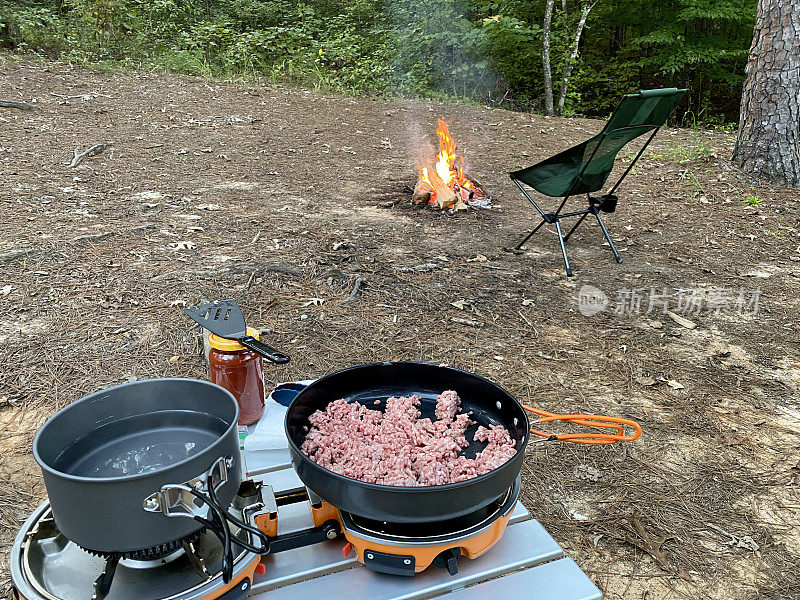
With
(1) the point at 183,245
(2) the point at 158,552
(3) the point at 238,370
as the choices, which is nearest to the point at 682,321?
(3) the point at 238,370

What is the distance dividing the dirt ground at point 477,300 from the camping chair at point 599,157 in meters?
0.38

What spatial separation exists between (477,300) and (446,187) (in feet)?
5.94

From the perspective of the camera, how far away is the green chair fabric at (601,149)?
144 inches

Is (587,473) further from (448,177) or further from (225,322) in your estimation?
(448,177)

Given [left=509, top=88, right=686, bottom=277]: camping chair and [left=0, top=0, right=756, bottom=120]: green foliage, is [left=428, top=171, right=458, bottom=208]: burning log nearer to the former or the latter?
[left=509, top=88, right=686, bottom=277]: camping chair

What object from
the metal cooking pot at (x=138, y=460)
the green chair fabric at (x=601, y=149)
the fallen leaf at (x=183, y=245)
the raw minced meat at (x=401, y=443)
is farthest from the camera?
the fallen leaf at (x=183, y=245)

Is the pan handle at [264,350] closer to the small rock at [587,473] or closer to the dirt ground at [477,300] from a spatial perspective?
the dirt ground at [477,300]

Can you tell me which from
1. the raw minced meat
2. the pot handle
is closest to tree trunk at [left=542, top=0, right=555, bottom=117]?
the raw minced meat

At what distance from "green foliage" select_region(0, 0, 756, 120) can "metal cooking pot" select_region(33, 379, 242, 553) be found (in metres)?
8.53

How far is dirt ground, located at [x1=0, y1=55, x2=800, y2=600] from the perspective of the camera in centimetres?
199

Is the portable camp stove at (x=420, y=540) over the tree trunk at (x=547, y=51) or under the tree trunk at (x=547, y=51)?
under

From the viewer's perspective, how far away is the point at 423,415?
1509 millimetres

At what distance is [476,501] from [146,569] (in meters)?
0.63

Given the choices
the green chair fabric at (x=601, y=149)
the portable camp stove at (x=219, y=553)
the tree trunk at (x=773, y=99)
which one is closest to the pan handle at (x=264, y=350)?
the portable camp stove at (x=219, y=553)
